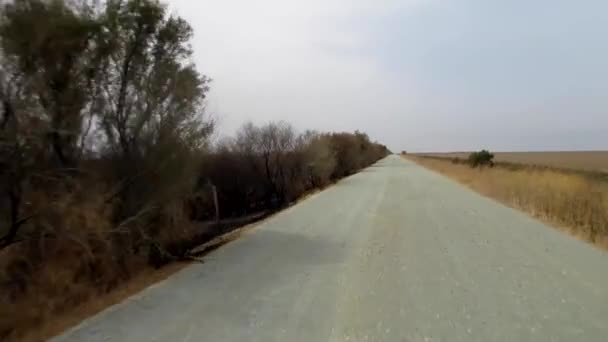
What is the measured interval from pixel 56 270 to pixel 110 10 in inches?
222

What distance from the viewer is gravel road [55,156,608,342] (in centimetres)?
509

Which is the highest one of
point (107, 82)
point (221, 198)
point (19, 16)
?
point (19, 16)

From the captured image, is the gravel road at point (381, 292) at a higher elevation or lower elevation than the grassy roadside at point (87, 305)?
higher

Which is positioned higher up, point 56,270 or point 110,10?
point 110,10

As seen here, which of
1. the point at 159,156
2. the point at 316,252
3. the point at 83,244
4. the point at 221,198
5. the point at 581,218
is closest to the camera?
the point at 83,244

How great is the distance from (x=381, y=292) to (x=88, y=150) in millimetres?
6692

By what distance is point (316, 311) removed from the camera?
5.78 metres

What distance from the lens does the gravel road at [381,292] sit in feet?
16.7

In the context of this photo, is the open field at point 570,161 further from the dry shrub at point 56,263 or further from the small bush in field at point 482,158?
the dry shrub at point 56,263

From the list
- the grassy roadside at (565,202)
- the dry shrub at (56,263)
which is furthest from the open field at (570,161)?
the dry shrub at (56,263)

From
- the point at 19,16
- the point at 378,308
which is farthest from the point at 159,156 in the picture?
the point at 378,308

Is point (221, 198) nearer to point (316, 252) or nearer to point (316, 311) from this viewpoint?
point (316, 252)

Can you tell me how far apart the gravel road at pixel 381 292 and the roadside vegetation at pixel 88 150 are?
157cm

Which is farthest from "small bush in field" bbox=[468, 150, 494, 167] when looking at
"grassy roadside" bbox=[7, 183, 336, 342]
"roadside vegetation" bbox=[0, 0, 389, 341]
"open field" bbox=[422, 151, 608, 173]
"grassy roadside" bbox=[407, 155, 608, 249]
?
"grassy roadside" bbox=[7, 183, 336, 342]
